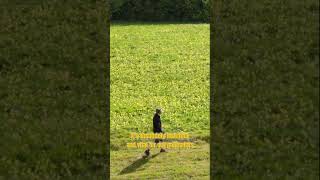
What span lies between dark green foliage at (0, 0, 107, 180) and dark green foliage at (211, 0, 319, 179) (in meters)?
5.67

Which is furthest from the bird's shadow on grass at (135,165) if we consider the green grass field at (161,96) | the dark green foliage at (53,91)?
the dark green foliage at (53,91)

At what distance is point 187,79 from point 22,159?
1530 centimetres

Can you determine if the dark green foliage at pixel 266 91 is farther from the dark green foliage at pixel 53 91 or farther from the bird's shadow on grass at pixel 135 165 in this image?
the dark green foliage at pixel 53 91

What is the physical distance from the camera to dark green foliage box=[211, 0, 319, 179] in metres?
18.8

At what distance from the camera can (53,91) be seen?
2631cm

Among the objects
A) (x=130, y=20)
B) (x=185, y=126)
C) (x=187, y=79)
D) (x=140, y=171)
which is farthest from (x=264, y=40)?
(x=130, y=20)

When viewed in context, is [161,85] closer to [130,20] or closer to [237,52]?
[237,52]

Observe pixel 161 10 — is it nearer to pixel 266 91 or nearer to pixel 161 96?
pixel 161 96

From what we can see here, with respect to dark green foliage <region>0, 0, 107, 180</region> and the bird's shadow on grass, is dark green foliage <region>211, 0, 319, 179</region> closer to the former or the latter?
the bird's shadow on grass

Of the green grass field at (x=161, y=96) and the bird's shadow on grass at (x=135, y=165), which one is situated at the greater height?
the green grass field at (x=161, y=96)

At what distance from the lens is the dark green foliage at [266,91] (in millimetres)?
18750

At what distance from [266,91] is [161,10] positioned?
4167cm

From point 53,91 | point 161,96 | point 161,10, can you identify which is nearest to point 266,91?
point 161,96

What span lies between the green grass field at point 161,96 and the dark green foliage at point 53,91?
42.2 inches
